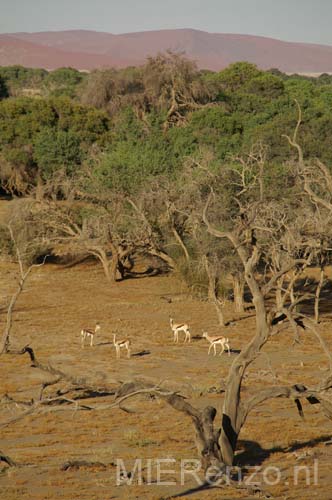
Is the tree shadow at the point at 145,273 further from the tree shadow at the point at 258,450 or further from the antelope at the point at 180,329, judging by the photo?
the tree shadow at the point at 258,450

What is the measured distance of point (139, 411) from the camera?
61.6 ft

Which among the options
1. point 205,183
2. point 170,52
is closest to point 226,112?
point 170,52

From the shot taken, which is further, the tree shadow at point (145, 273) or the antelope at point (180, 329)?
the tree shadow at point (145, 273)

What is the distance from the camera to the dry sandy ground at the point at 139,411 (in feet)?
44.4

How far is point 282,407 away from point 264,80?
6226 centimetres

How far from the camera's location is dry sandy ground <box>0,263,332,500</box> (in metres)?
13.5

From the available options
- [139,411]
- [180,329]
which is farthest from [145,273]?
[139,411]

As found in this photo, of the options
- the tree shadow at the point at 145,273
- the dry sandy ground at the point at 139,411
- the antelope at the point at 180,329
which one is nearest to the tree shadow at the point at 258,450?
the dry sandy ground at the point at 139,411

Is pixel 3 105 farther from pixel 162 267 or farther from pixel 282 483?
pixel 282 483

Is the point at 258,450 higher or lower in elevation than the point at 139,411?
higher

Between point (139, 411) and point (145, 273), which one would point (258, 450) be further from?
point (145, 273)

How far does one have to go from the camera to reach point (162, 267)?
40.8 meters

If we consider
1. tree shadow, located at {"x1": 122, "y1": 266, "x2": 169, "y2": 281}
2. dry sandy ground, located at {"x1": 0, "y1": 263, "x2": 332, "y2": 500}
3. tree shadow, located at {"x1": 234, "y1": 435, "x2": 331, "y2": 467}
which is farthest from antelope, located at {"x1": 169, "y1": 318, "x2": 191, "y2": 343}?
tree shadow, located at {"x1": 122, "y1": 266, "x2": 169, "y2": 281}

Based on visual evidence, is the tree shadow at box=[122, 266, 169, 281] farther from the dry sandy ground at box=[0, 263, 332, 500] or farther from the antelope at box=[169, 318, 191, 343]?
the antelope at box=[169, 318, 191, 343]
